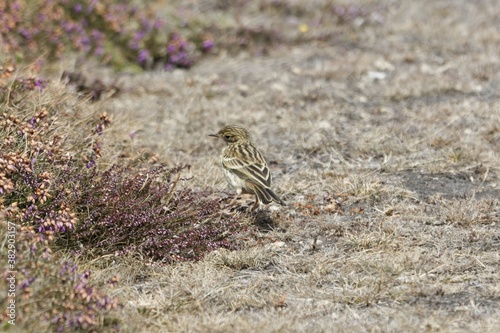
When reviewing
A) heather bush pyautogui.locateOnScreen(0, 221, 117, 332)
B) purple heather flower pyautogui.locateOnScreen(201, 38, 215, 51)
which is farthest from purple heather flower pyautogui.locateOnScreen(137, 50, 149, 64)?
heather bush pyautogui.locateOnScreen(0, 221, 117, 332)

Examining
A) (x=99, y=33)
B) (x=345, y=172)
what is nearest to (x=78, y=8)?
(x=99, y=33)

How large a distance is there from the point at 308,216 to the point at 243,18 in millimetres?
7461

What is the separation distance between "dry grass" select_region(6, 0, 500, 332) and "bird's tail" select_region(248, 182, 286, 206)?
0.28 metres

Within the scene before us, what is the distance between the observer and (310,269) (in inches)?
248

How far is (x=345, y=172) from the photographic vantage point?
832cm

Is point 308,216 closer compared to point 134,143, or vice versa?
point 308,216

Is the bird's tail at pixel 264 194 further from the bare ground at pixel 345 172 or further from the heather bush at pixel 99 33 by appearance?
the heather bush at pixel 99 33

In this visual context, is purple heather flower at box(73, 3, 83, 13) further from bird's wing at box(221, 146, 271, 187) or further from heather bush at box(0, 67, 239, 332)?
bird's wing at box(221, 146, 271, 187)

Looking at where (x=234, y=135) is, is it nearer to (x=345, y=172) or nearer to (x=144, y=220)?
(x=345, y=172)

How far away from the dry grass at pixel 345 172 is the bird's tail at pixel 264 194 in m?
0.28

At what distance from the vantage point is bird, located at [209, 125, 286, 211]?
713 cm

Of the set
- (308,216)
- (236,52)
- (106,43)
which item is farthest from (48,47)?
(308,216)

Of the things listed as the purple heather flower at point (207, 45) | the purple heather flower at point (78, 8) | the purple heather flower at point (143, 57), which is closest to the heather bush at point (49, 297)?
the purple heather flower at point (143, 57)

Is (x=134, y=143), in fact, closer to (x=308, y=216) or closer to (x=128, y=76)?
(x=308, y=216)
